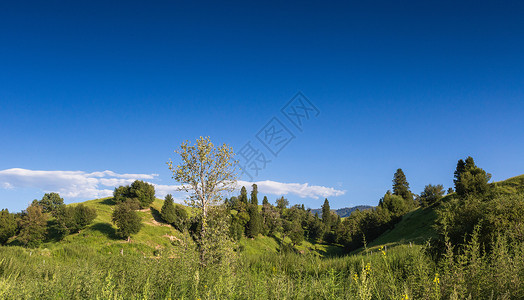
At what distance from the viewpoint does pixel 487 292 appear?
4414 millimetres

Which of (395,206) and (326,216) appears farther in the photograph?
(326,216)

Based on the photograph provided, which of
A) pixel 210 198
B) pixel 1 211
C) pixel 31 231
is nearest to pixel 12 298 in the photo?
pixel 210 198

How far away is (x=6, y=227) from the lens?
39125mm

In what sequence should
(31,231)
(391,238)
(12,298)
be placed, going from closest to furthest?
(12,298) < (31,231) < (391,238)

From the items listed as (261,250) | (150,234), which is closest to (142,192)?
(150,234)

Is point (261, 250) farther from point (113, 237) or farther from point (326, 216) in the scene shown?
point (326, 216)

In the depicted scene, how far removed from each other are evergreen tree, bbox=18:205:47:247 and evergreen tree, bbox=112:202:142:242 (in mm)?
9749

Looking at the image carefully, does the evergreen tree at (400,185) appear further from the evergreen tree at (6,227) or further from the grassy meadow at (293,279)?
the evergreen tree at (6,227)

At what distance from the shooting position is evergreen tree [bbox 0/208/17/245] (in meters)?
38.9

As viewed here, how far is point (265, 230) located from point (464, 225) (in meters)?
60.0

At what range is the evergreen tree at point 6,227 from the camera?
3894cm

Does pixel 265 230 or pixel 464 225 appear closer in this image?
pixel 464 225

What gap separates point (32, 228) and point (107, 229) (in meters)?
9.65

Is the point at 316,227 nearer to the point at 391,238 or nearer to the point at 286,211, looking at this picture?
the point at 286,211
